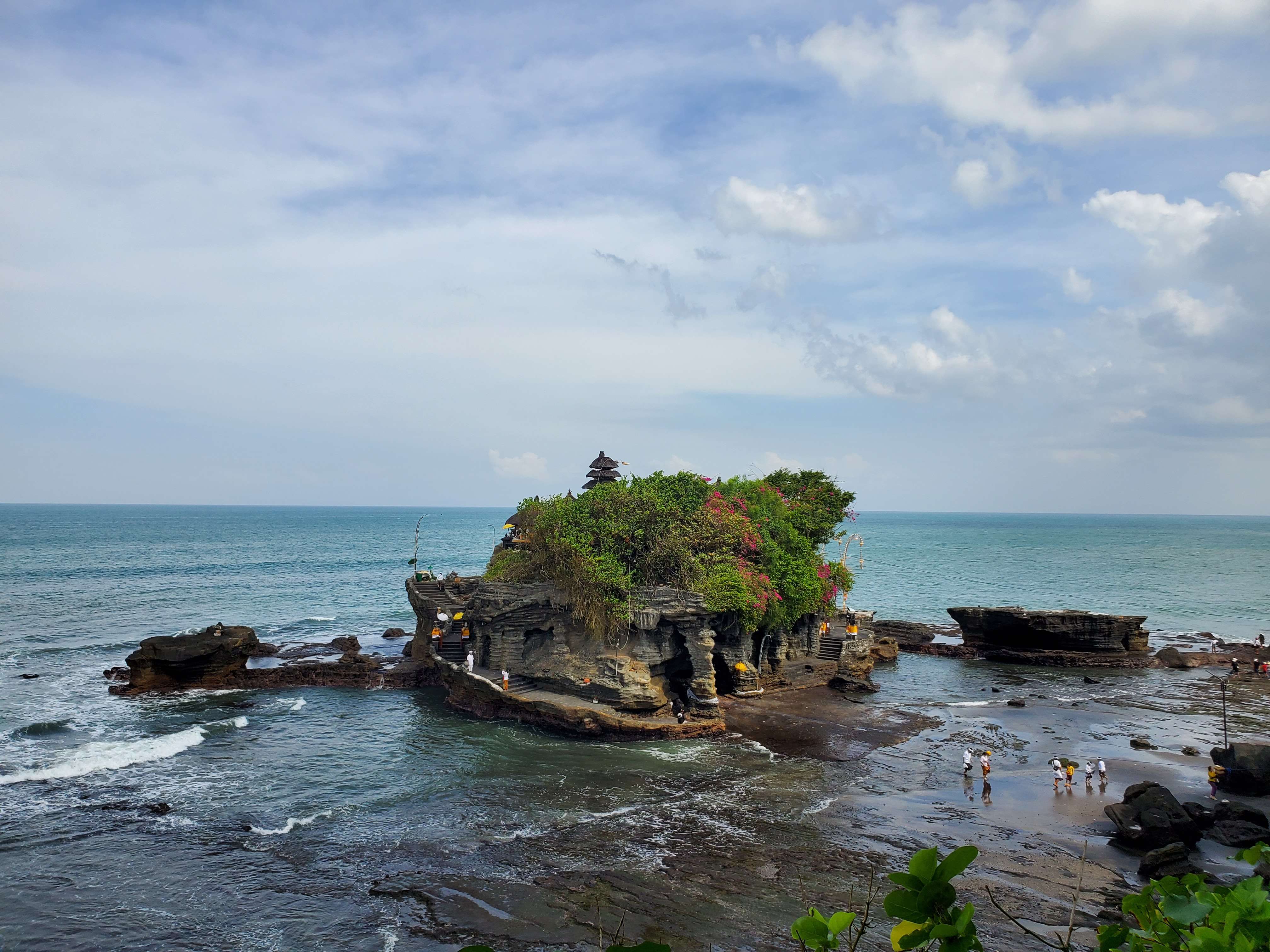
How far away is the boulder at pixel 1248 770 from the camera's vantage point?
23.6m

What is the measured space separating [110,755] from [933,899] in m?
30.6

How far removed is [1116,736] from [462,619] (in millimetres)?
27638

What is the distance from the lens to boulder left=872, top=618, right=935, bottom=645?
4997 centimetres

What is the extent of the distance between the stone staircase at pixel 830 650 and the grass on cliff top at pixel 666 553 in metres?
3.51

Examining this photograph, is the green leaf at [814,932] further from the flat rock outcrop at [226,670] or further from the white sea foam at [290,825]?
the flat rock outcrop at [226,670]

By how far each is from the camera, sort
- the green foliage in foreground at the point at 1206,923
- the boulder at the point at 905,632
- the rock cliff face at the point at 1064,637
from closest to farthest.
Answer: the green foliage in foreground at the point at 1206,923 → the rock cliff face at the point at 1064,637 → the boulder at the point at 905,632

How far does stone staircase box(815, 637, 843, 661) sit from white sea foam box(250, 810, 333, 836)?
80.3 feet

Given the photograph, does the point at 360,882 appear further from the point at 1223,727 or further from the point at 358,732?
the point at 1223,727

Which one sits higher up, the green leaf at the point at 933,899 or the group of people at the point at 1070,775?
the green leaf at the point at 933,899

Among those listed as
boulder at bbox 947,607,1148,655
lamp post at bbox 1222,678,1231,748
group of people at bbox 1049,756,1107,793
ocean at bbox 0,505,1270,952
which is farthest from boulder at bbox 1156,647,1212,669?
group of people at bbox 1049,756,1107,793

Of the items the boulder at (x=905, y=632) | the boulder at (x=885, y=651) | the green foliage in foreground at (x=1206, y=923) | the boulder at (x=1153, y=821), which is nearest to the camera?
the green foliage in foreground at (x=1206, y=923)

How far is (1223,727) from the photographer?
3061 centimetres

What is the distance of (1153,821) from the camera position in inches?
787

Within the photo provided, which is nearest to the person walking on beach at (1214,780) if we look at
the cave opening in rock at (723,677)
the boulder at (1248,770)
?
the boulder at (1248,770)
